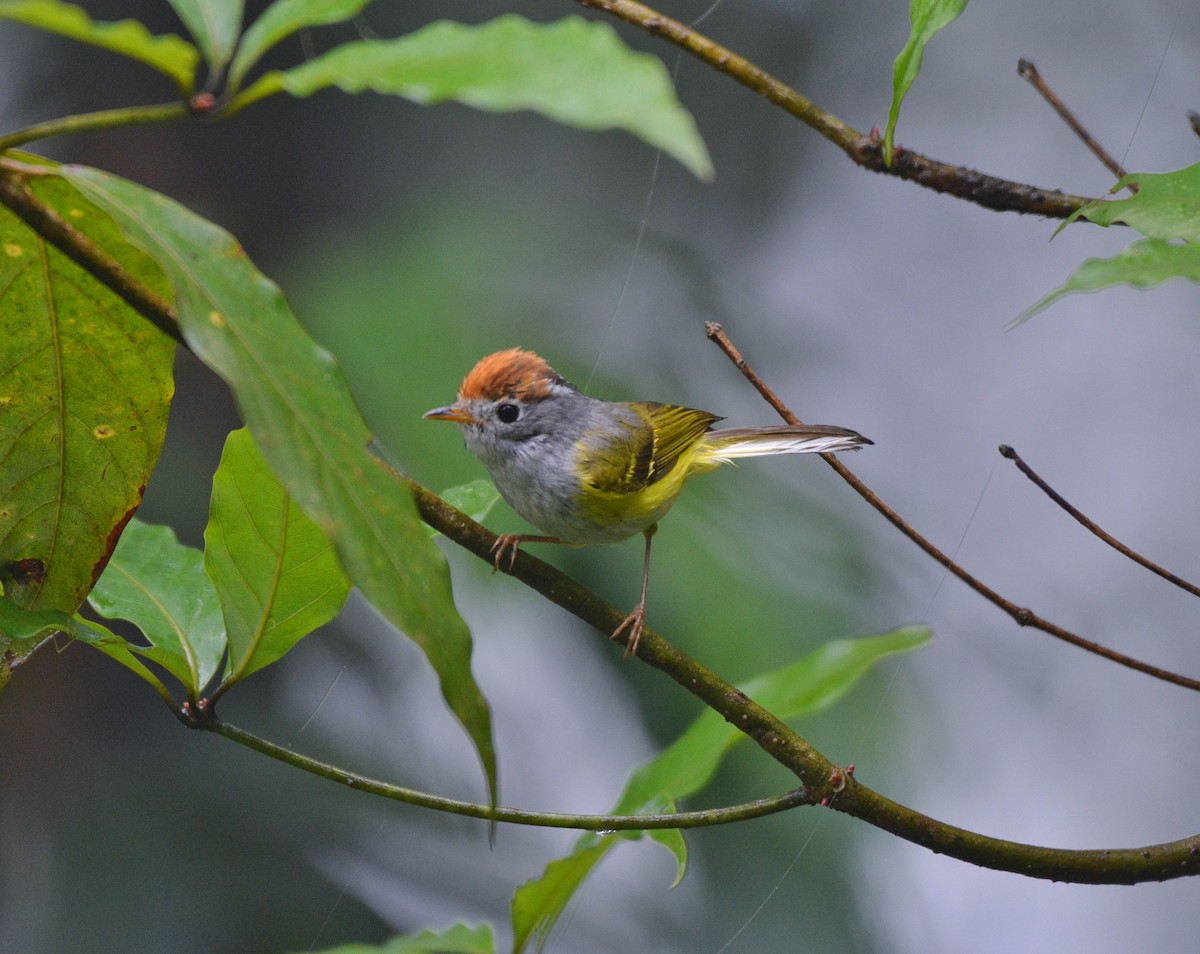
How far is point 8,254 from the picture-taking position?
815 millimetres

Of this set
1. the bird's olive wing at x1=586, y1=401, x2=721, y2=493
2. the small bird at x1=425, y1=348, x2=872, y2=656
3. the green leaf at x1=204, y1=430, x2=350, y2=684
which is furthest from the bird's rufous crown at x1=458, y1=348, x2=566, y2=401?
the green leaf at x1=204, y1=430, x2=350, y2=684

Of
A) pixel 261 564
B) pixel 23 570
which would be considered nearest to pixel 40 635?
pixel 23 570

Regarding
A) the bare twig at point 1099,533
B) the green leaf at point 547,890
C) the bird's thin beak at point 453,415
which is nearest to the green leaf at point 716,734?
the green leaf at point 547,890

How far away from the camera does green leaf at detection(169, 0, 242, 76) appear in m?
0.56

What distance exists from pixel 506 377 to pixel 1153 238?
110 cm

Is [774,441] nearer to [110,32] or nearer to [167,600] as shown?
[167,600]

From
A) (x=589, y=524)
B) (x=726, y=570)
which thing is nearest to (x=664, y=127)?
(x=589, y=524)

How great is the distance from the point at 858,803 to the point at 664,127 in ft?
2.02

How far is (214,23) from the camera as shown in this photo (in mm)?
568

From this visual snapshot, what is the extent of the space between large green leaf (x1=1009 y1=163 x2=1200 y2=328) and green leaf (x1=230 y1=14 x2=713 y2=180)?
0.36 metres

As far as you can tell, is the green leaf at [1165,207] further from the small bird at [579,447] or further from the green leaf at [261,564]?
the small bird at [579,447]

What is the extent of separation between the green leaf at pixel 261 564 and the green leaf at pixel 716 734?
310 millimetres

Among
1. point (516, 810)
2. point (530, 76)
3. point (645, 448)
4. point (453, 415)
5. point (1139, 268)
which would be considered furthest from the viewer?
point (645, 448)

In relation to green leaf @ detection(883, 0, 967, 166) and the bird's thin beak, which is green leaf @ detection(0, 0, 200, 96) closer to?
green leaf @ detection(883, 0, 967, 166)
